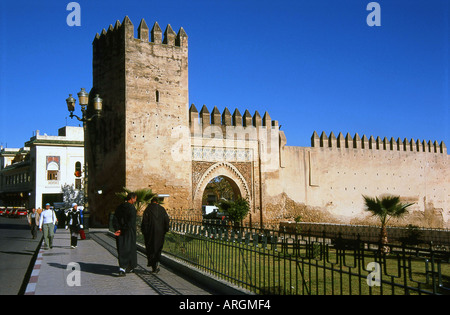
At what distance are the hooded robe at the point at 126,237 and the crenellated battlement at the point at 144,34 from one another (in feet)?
42.8

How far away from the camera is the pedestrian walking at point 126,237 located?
22.9 ft

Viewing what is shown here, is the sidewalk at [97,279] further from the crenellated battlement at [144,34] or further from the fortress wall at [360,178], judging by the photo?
the fortress wall at [360,178]

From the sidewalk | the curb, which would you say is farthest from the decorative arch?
the curb

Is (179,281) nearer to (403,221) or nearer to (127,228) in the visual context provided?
(127,228)

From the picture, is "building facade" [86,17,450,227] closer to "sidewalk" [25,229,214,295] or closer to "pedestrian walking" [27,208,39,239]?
"pedestrian walking" [27,208,39,239]

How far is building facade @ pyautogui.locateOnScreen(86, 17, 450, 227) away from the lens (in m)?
18.5

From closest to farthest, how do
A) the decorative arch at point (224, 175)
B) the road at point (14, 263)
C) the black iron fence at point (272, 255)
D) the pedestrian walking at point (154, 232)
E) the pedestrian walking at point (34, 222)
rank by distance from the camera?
the black iron fence at point (272, 255), the road at point (14, 263), the pedestrian walking at point (154, 232), the pedestrian walking at point (34, 222), the decorative arch at point (224, 175)

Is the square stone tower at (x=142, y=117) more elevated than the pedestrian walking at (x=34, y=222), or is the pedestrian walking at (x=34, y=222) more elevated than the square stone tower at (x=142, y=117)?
the square stone tower at (x=142, y=117)

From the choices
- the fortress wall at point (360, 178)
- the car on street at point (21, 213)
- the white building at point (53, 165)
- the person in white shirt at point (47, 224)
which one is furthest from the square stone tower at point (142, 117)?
the car on street at point (21, 213)

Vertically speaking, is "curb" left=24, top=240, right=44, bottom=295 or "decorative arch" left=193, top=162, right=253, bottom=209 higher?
"decorative arch" left=193, top=162, right=253, bottom=209

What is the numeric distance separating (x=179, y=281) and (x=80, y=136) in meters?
34.8

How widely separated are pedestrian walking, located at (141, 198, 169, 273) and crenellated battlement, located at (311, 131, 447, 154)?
1738cm
